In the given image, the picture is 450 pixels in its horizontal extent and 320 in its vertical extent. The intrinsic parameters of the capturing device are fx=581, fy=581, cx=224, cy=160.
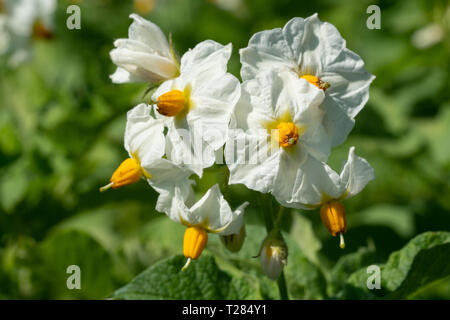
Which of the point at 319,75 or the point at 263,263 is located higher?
the point at 319,75

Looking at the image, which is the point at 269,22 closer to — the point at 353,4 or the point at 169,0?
the point at 353,4

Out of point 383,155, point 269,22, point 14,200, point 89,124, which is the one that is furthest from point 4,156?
point 269,22

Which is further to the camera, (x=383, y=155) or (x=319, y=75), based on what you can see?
(x=383, y=155)

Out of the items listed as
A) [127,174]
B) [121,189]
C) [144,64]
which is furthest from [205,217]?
[121,189]

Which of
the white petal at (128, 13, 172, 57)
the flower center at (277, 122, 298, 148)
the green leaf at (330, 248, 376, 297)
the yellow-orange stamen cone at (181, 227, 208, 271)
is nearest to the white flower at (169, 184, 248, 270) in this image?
the yellow-orange stamen cone at (181, 227, 208, 271)

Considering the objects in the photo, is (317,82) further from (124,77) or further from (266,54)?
(124,77)

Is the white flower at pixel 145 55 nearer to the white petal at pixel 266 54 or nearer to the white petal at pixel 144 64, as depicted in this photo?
the white petal at pixel 144 64
